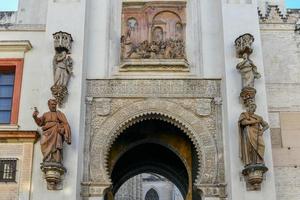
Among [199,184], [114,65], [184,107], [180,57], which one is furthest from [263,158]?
[114,65]

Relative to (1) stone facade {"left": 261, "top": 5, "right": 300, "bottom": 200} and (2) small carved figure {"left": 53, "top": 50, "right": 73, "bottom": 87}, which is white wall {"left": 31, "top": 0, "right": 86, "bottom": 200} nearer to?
(2) small carved figure {"left": 53, "top": 50, "right": 73, "bottom": 87}

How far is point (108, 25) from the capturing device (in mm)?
14305

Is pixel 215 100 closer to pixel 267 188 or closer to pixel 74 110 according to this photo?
pixel 267 188

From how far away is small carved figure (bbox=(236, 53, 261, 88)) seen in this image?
41.5ft

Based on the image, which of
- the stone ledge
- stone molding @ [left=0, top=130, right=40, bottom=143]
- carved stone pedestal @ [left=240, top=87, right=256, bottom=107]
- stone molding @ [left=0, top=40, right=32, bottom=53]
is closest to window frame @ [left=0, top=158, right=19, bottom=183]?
stone molding @ [left=0, top=130, right=40, bottom=143]

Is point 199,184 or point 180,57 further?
point 180,57

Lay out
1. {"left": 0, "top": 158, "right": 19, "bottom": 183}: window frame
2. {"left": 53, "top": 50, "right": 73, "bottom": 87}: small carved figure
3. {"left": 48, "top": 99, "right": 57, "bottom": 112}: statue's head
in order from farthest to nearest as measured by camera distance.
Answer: {"left": 53, "top": 50, "right": 73, "bottom": 87}: small carved figure → {"left": 0, "top": 158, "right": 19, "bottom": 183}: window frame → {"left": 48, "top": 99, "right": 57, "bottom": 112}: statue's head

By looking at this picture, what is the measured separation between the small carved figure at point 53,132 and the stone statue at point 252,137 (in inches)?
157

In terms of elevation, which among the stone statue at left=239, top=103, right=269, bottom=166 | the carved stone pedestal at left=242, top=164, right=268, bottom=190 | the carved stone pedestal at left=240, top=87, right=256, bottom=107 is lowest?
the carved stone pedestal at left=242, top=164, right=268, bottom=190

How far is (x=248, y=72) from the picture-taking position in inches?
501

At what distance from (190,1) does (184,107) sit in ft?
10.6

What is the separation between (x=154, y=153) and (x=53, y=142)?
17.4 ft

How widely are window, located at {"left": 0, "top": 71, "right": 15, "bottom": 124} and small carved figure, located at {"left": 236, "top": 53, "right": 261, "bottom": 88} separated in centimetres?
598

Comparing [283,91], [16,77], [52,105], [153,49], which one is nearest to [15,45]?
[16,77]
